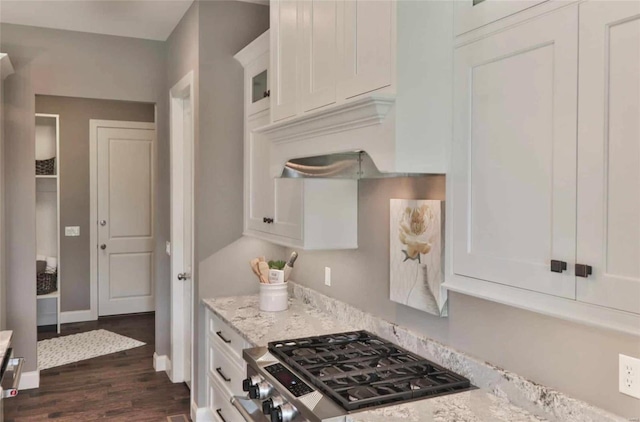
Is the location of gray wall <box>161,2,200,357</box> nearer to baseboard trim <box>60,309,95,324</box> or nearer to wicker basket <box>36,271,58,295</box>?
wicker basket <box>36,271,58,295</box>

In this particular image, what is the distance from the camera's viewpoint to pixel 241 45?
137 inches

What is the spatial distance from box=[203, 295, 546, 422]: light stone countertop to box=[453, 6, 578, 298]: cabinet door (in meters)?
0.42

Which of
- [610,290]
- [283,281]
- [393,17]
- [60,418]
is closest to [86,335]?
[60,418]

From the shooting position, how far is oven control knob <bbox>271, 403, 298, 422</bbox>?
1.85 meters

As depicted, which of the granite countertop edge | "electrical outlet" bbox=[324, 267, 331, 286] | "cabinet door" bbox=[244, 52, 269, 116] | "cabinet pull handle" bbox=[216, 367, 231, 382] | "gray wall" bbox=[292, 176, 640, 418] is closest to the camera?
"gray wall" bbox=[292, 176, 640, 418]

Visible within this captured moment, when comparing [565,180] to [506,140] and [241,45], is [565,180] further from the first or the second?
[241,45]

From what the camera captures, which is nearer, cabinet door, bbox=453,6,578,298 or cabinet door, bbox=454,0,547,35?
cabinet door, bbox=453,6,578,298

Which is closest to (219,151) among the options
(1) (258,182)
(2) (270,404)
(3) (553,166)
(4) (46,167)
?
(1) (258,182)

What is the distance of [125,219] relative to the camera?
6.41m

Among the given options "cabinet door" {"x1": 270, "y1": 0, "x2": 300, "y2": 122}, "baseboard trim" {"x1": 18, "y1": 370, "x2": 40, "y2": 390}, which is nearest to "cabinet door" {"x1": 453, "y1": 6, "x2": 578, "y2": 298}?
"cabinet door" {"x1": 270, "y1": 0, "x2": 300, "y2": 122}

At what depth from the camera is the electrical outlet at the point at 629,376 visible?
53.2 inches

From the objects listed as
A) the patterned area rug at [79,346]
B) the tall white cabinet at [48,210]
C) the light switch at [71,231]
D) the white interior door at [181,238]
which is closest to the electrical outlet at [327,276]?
the white interior door at [181,238]

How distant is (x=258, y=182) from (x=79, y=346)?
10.3ft

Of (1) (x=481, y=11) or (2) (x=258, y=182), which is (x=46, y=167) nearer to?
(2) (x=258, y=182)
